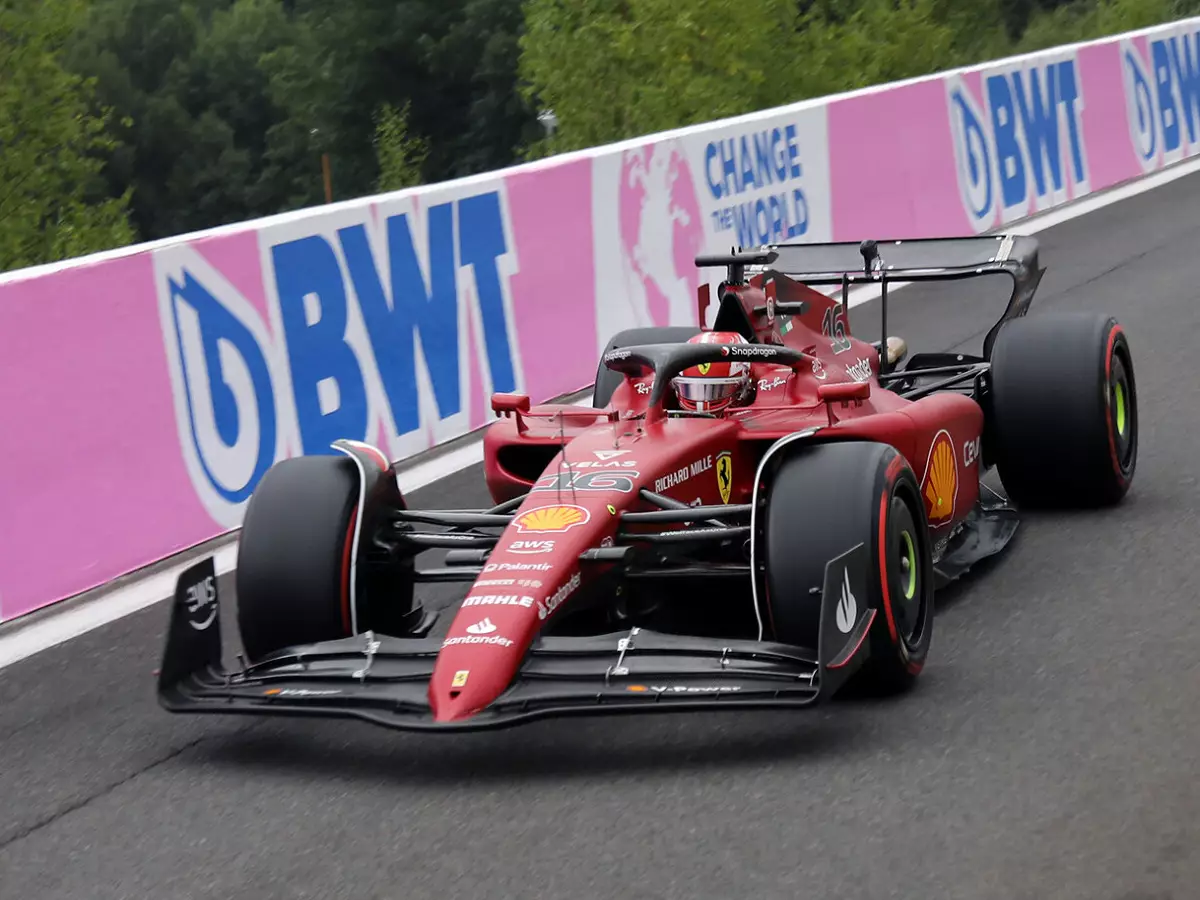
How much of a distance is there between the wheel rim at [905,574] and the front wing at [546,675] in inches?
6.9

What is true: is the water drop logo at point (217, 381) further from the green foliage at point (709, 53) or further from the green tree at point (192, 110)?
the green tree at point (192, 110)

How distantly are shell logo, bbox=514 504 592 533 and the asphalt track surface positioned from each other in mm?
616

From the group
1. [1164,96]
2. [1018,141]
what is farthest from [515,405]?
[1164,96]

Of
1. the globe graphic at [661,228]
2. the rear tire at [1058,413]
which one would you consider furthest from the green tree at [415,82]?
the rear tire at [1058,413]

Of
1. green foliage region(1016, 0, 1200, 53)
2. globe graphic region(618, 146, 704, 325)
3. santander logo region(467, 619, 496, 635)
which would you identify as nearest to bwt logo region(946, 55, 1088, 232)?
globe graphic region(618, 146, 704, 325)

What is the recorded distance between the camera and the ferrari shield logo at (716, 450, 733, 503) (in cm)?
684

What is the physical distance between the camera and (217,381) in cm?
923

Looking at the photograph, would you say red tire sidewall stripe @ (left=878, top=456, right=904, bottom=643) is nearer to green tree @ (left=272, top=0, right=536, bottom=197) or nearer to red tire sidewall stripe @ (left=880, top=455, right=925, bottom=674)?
red tire sidewall stripe @ (left=880, top=455, right=925, bottom=674)

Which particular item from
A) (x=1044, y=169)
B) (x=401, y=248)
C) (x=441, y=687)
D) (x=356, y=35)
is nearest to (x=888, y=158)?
(x=1044, y=169)

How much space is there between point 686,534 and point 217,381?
370 cm

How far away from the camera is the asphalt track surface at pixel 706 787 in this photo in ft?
15.8

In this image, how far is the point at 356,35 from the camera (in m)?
72.2

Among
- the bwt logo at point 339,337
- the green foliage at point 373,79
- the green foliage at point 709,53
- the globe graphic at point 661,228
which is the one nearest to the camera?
the bwt logo at point 339,337

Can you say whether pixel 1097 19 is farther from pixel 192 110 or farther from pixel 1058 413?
pixel 192 110
